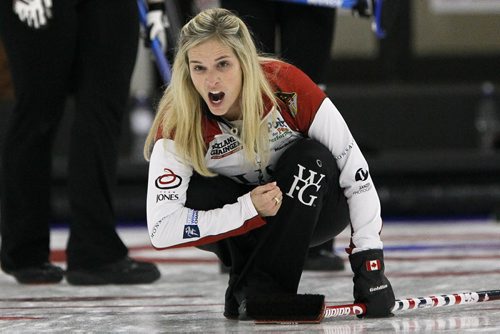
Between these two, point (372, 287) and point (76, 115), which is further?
point (76, 115)

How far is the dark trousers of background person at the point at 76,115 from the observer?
3.35m

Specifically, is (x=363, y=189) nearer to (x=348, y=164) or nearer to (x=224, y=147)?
(x=348, y=164)

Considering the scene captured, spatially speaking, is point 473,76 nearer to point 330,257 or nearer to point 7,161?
point 330,257

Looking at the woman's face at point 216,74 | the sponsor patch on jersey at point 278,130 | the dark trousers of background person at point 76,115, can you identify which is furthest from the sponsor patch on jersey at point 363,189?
the dark trousers of background person at point 76,115

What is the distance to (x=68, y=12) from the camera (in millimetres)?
3330

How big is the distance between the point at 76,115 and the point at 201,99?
36.0 inches

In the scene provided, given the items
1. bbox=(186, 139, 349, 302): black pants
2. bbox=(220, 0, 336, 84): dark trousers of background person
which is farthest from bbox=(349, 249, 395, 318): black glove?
bbox=(220, 0, 336, 84): dark trousers of background person

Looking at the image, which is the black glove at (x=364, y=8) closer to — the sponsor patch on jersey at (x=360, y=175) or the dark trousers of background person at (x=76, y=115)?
the dark trousers of background person at (x=76, y=115)

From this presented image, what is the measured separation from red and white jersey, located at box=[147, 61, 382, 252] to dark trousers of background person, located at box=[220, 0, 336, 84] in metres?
0.88

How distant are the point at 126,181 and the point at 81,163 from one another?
2.60 meters

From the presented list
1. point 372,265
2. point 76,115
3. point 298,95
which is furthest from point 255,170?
point 76,115

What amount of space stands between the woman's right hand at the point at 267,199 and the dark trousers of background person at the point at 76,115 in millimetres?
1010

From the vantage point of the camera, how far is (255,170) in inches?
106

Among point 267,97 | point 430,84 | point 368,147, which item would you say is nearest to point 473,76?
point 430,84
